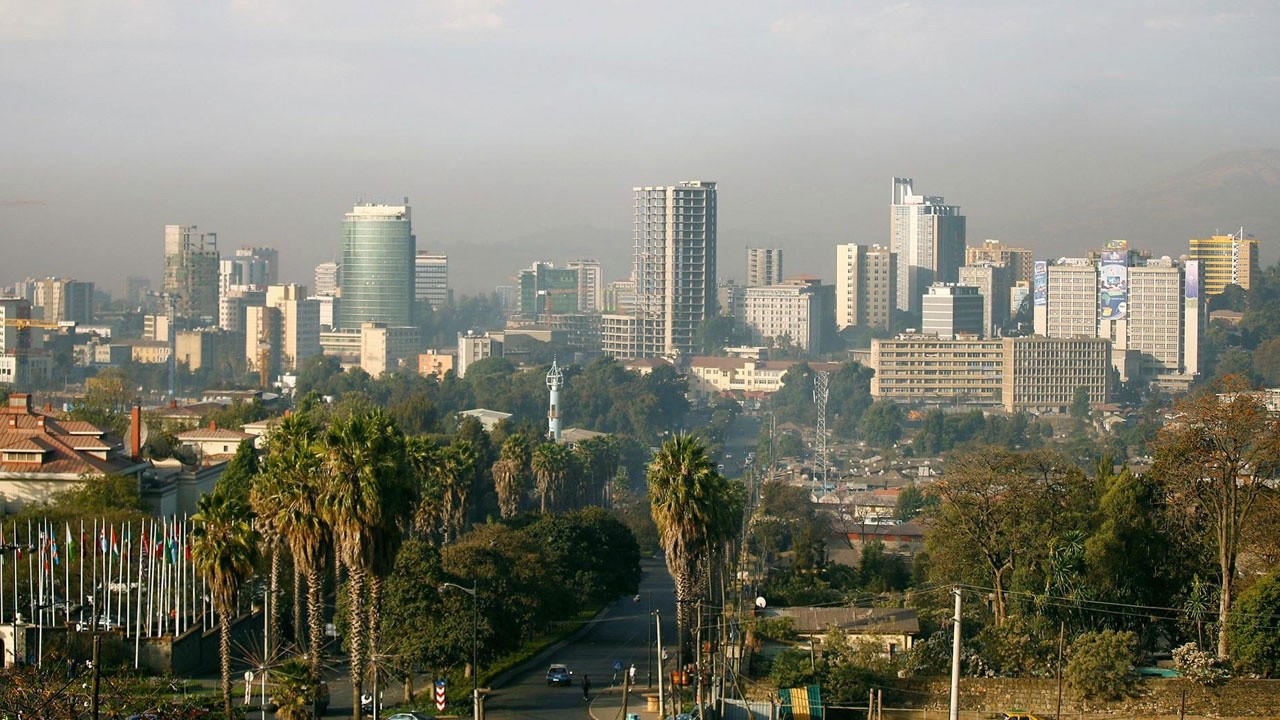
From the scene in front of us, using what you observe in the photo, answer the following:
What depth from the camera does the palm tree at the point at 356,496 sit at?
126 feet

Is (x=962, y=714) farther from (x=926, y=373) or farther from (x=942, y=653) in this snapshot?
(x=926, y=373)

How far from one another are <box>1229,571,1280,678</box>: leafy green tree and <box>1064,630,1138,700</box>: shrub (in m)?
3.27

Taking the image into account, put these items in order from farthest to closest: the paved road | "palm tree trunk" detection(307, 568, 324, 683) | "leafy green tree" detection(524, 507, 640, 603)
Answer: "leafy green tree" detection(524, 507, 640, 603) → the paved road → "palm tree trunk" detection(307, 568, 324, 683)

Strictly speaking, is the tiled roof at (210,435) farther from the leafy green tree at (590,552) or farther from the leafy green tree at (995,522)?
the leafy green tree at (995,522)

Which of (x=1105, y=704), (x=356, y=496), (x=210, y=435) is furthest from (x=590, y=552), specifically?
(x=210, y=435)

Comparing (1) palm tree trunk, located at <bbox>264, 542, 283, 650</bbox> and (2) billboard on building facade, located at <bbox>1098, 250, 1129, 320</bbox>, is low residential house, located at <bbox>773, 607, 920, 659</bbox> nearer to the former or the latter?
(1) palm tree trunk, located at <bbox>264, 542, 283, 650</bbox>

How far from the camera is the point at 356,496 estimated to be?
1517 inches

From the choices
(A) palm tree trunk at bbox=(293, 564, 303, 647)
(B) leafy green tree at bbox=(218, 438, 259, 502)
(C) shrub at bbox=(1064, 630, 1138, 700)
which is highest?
(B) leafy green tree at bbox=(218, 438, 259, 502)

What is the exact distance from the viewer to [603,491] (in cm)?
10000

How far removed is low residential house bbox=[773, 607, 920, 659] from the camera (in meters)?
47.3

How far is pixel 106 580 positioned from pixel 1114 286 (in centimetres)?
15633

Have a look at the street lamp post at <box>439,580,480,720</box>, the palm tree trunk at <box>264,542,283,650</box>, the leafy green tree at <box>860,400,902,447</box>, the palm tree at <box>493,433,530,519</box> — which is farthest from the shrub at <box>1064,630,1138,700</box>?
the leafy green tree at <box>860,400,902,447</box>

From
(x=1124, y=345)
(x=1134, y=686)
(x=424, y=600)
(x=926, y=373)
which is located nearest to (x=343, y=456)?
(x=424, y=600)

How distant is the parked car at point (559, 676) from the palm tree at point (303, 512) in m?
7.53
